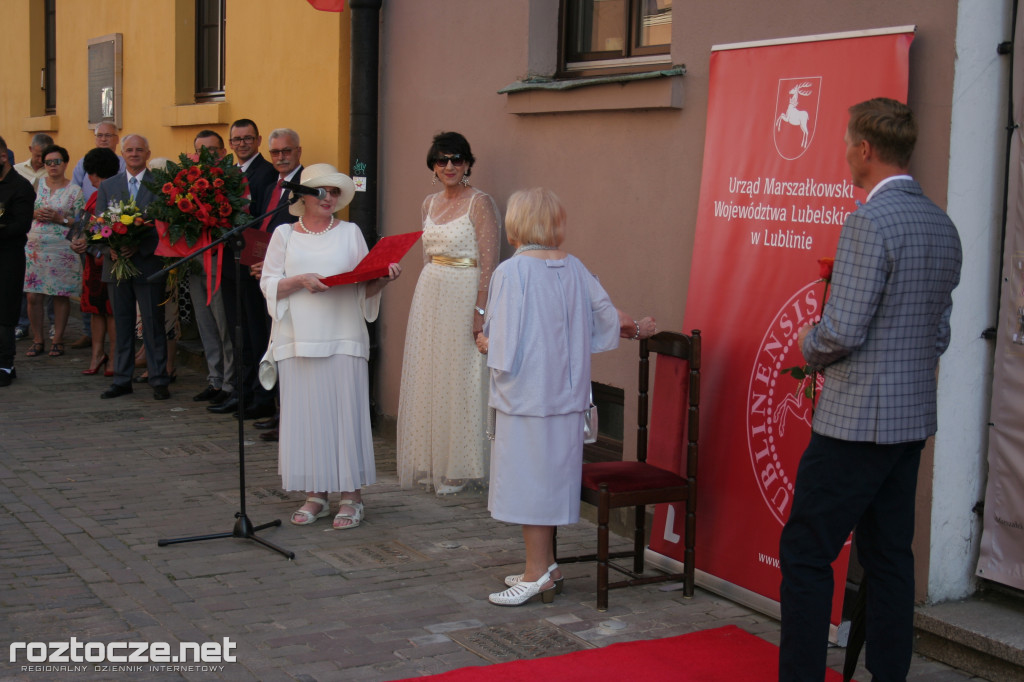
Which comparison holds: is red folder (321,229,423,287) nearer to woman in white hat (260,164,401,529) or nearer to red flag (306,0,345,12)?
woman in white hat (260,164,401,529)

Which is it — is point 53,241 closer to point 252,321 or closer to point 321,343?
point 252,321

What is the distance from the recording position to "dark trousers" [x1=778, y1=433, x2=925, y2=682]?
3801 millimetres

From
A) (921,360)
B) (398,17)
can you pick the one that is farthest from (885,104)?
(398,17)

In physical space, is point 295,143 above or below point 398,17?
below

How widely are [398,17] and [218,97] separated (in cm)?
392

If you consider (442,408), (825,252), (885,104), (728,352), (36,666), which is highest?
(885,104)

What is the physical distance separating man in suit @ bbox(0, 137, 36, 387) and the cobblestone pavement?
2.59 m

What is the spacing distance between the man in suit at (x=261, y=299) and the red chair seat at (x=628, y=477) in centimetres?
395

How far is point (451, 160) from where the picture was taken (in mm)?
7027

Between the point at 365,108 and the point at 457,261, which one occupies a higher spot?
the point at 365,108

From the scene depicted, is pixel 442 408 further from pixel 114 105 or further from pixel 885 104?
pixel 114 105

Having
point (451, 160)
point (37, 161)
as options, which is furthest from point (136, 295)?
point (451, 160)

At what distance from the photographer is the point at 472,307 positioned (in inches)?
281

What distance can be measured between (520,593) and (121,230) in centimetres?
566
